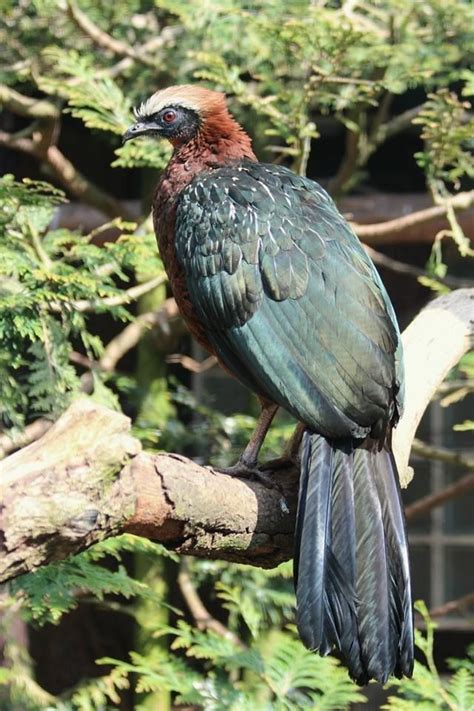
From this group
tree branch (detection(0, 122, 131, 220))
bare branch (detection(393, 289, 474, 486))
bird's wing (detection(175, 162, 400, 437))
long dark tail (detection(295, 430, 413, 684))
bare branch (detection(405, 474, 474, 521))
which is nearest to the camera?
long dark tail (detection(295, 430, 413, 684))

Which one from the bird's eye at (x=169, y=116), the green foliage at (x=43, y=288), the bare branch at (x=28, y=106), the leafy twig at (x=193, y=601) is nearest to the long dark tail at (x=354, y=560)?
the green foliage at (x=43, y=288)

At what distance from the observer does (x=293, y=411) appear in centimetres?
261

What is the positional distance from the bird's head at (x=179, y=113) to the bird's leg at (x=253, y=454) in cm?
90

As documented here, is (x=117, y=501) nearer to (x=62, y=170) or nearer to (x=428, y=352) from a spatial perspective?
(x=428, y=352)

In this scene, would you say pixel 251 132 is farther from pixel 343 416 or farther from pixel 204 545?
pixel 204 545

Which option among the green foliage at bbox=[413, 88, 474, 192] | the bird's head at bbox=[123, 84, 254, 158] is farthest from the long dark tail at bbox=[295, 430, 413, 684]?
the green foliage at bbox=[413, 88, 474, 192]

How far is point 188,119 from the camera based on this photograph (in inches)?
134

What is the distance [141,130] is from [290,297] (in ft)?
3.15

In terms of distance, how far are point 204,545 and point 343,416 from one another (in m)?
0.46

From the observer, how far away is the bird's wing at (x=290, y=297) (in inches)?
103

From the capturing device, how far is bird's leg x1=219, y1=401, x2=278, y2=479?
274 cm

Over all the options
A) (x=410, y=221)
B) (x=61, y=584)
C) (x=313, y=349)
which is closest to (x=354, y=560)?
(x=313, y=349)

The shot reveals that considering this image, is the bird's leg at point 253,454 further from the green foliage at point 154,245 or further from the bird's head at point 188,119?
the bird's head at point 188,119

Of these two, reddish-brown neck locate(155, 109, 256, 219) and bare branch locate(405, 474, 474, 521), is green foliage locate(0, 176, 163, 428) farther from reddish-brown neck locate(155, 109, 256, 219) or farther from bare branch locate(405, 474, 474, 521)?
bare branch locate(405, 474, 474, 521)
